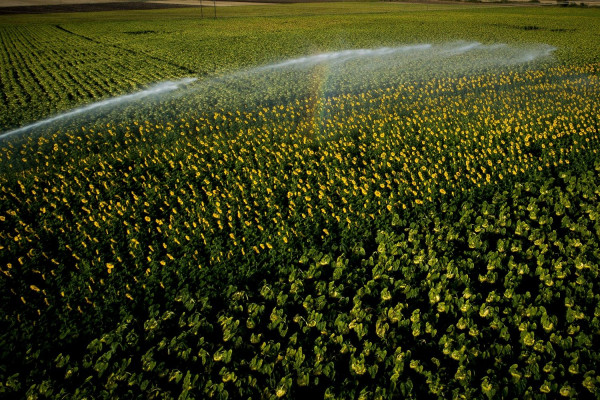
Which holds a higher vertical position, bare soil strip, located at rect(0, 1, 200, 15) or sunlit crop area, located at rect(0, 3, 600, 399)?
bare soil strip, located at rect(0, 1, 200, 15)

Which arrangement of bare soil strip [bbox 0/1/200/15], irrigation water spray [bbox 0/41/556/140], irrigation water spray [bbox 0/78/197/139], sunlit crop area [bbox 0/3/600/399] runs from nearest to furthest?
sunlit crop area [bbox 0/3/600/399]
irrigation water spray [bbox 0/78/197/139]
irrigation water spray [bbox 0/41/556/140]
bare soil strip [bbox 0/1/200/15]

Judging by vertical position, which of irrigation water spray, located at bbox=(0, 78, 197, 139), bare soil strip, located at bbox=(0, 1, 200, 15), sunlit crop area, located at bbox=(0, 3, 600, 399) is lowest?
sunlit crop area, located at bbox=(0, 3, 600, 399)

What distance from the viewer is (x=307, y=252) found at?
5656 millimetres

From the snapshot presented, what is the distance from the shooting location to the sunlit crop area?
387 cm

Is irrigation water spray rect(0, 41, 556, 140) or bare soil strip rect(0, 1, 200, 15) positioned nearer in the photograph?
irrigation water spray rect(0, 41, 556, 140)

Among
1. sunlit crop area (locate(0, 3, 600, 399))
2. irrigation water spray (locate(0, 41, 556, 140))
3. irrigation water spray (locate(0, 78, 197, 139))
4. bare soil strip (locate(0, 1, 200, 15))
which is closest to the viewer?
sunlit crop area (locate(0, 3, 600, 399))

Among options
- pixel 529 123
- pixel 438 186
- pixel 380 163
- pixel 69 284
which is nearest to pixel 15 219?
pixel 69 284

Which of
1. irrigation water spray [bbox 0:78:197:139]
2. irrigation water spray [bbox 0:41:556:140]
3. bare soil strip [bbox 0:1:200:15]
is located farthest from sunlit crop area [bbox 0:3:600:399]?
bare soil strip [bbox 0:1:200:15]

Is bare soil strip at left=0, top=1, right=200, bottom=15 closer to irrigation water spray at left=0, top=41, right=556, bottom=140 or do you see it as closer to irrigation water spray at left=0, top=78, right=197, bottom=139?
A: irrigation water spray at left=0, top=41, right=556, bottom=140

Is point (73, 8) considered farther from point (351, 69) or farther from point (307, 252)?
point (307, 252)

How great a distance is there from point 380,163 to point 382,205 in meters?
1.79

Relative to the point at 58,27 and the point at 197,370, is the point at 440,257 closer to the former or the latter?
the point at 197,370

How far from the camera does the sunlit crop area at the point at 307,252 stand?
12.7ft

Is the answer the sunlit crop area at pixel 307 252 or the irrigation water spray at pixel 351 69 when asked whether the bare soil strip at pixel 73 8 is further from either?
the sunlit crop area at pixel 307 252
